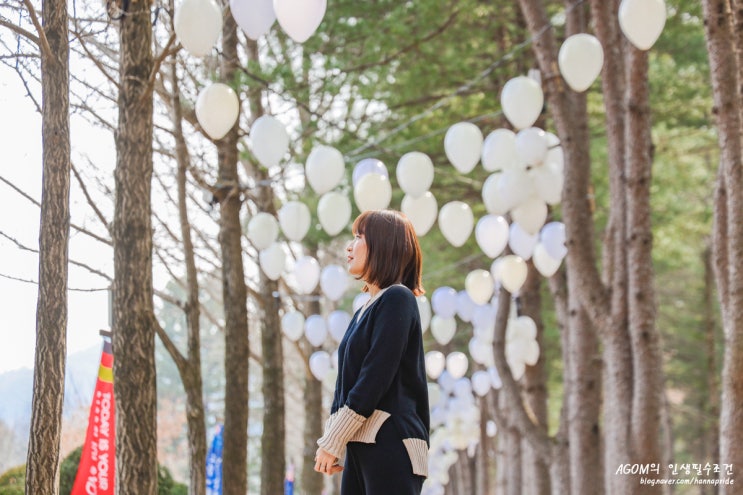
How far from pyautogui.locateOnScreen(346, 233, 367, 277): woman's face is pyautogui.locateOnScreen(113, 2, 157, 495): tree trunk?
2.83m

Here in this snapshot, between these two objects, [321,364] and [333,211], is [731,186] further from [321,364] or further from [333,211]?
[321,364]

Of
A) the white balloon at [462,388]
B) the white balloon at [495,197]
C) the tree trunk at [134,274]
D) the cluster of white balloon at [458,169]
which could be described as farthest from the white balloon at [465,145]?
the white balloon at [462,388]

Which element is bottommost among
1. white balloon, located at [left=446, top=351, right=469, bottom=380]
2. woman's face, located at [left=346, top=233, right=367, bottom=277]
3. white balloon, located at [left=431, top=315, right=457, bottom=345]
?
woman's face, located at [left=346, top=233, right=367, bottom=277]

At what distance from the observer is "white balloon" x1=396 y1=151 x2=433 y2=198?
8.45m

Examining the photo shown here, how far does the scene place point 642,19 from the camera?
5.94m

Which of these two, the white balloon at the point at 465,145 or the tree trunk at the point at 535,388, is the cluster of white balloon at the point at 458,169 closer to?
the white balloon at the point at 465,145

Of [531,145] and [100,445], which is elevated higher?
[531,145]

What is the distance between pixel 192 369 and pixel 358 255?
498 centimetres

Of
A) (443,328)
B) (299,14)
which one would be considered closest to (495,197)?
(299,14)

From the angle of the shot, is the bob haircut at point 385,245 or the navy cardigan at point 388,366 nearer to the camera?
the navy cardigan at point 388,366

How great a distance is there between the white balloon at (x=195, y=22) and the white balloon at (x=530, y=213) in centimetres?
371

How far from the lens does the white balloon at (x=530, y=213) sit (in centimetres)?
835

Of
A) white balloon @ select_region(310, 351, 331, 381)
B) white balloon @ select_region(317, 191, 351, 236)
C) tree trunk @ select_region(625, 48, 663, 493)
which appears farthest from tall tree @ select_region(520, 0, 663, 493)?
white balloon @ select_region(310, 351, 331, 381)

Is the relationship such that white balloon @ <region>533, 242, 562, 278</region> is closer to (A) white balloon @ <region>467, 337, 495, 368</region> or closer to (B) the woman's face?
(A) white balloon @ <region>467, 337, 495, 368</region>
